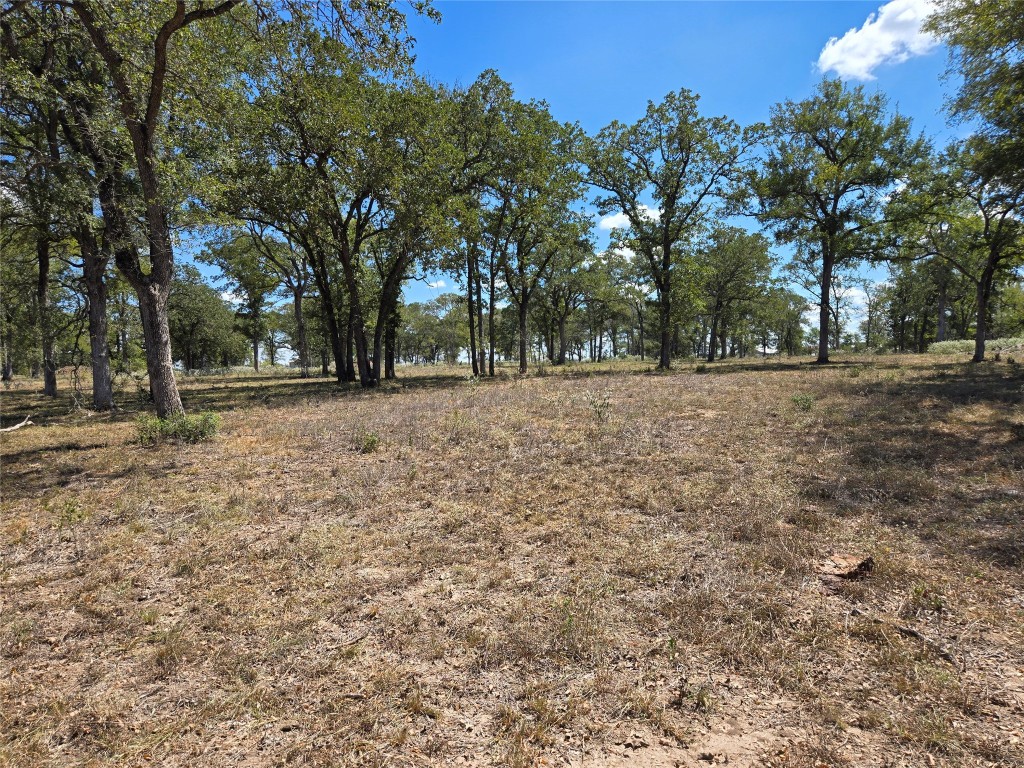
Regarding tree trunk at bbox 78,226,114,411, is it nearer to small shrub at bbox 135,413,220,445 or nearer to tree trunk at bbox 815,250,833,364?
small shrub at bbox 135,413,220,445

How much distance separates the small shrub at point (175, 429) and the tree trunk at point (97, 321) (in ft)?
22.4

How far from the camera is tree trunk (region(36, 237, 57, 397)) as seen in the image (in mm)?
15320

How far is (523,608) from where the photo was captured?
407cm

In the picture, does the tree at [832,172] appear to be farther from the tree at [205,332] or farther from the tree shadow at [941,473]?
the tree at [205,332]

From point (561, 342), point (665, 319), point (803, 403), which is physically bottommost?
point (803, 403)

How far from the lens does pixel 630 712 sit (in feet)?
9.80

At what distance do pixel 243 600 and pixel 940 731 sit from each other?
543 centimetres

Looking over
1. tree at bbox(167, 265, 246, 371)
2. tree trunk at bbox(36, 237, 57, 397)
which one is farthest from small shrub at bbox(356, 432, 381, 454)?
tree at bbox(167, 265, 246, 371)

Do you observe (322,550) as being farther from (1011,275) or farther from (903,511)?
(1011,275)

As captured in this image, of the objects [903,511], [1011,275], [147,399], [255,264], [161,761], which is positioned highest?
[255,264]

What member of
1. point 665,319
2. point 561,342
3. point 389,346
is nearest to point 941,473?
point 665,319

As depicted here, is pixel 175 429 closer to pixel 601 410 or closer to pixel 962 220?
pixel 601 410

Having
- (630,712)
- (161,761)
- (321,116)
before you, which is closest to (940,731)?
(630,712)

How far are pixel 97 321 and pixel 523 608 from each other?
18.1 m
